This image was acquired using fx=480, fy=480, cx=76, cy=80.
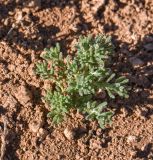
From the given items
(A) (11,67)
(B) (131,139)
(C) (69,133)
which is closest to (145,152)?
(B) (131,139)

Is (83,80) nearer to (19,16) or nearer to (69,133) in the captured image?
(69,133)

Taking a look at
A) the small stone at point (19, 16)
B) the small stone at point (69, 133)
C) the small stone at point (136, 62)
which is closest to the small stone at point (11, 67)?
the small stone at point (19, 16)

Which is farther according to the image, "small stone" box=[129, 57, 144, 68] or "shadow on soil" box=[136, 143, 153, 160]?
"small stone" box=[129, 57, 144, 68]

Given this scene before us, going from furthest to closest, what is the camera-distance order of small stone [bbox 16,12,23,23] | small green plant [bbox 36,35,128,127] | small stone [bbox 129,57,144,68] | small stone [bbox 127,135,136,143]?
small stone [bbox 16,12,23,23]
small stone [bbox 129,57,144,68]
small stone [bbox 127,135,136,143]
small green plant [bbox 36,35,128,127]

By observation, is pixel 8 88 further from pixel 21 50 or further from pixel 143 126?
pixel 143 126

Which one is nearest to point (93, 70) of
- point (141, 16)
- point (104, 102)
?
point (104, 102)

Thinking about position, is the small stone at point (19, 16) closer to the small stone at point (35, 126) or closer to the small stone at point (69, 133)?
the small stone at point (35, 126)

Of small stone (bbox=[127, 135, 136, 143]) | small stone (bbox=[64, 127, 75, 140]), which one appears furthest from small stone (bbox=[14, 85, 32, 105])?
small stone (bbox=[127, 135, 136, 143])

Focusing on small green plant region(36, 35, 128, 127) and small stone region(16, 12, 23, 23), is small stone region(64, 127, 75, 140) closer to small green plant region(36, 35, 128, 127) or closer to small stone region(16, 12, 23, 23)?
small green plant region(36, 35, 128, 127)
